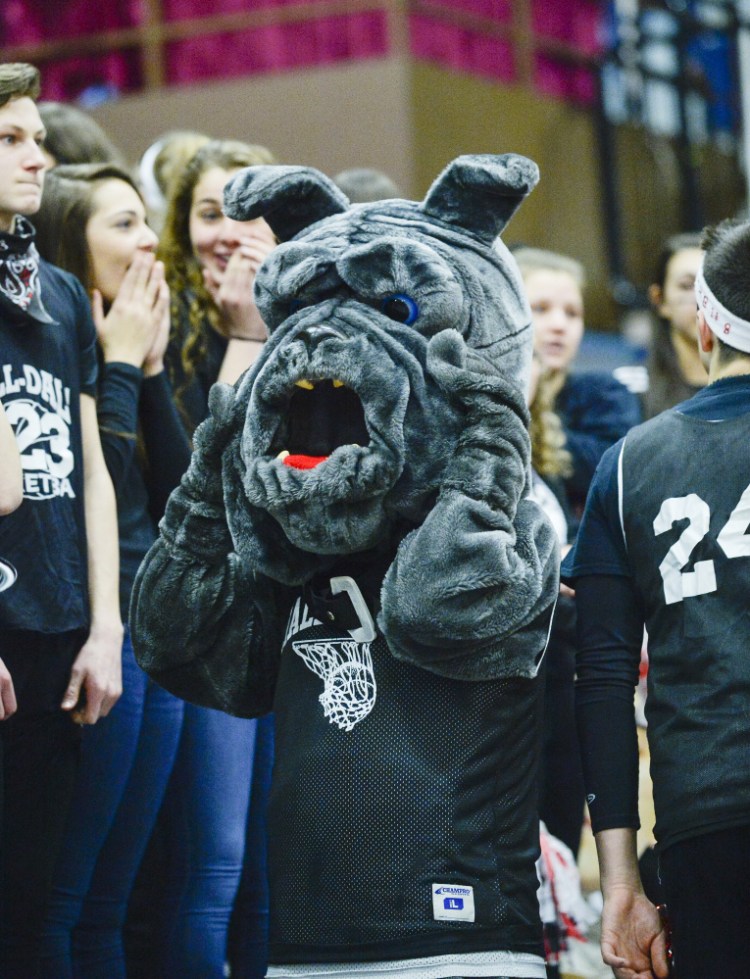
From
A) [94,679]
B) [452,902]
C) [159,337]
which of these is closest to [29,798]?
[94,679]

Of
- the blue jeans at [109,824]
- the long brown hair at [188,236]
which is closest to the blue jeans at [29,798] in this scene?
the blue jeans at [109,824]

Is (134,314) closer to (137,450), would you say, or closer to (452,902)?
(137,450)

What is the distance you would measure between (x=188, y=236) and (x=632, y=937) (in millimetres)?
1903

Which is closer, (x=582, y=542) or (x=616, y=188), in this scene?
(x=582, y=542)

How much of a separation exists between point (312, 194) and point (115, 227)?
912mm

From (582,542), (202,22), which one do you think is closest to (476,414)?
(582,542)

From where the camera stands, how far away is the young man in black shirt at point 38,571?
2.54m

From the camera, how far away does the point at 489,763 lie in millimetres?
2125

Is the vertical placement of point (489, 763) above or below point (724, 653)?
below

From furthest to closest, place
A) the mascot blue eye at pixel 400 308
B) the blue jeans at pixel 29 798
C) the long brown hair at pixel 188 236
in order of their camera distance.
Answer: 1. the long brown hair at pixel 188 236
2. the blue jeans at pixel 29 798
3. the mascot blue eye at pixel 400 308

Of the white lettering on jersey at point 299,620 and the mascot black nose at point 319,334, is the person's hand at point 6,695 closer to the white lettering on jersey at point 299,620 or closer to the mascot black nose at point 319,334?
the white lettering on jersey at point 299,620

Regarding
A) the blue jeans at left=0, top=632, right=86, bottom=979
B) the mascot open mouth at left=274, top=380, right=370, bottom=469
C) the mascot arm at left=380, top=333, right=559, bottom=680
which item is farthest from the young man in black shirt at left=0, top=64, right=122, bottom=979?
the mascot arm at left=380, top=333, right=559, bottom=680

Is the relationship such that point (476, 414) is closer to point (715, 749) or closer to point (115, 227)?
point (715, 749)

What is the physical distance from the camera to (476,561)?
205 cm
